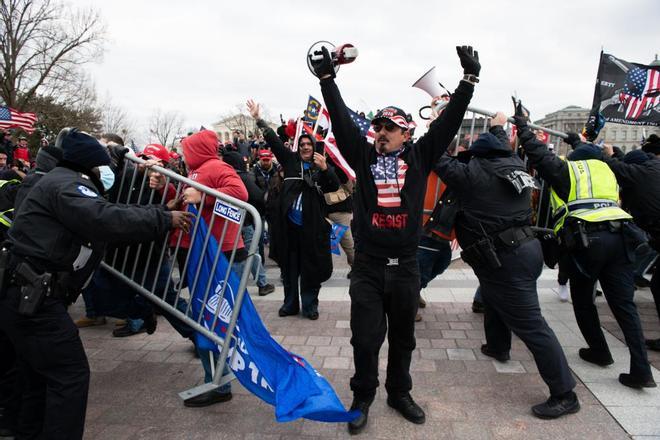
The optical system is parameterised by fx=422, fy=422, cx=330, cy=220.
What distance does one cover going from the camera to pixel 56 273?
232 cm

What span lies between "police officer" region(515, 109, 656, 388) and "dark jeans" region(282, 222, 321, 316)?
8.56 feet

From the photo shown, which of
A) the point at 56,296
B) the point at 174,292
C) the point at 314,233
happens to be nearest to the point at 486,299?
the point at 314,233

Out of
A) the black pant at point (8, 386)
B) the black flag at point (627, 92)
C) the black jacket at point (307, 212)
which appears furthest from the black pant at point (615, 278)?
the black pant at point (8, 386)

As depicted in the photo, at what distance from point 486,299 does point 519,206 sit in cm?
75

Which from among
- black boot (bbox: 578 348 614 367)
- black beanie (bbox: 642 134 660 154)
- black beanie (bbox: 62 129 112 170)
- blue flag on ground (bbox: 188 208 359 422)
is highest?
black beanie (bbox: 642 134 660 154)

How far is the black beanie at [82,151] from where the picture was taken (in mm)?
2451

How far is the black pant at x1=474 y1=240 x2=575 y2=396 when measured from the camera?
Result: 9.41 feet

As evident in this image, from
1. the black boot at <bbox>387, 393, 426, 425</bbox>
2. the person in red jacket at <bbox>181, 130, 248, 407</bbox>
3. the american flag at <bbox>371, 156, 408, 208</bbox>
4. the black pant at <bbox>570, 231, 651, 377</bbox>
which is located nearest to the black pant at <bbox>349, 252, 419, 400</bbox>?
the black boot at <bbox>387, 393, 426, 425</bbox>

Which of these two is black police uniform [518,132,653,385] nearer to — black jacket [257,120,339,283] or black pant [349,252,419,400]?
black pant [349,252,419,400]

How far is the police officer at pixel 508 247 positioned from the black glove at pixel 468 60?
27.2 inches

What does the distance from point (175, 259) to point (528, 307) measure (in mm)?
2585

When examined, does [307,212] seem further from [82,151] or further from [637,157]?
[637,157]

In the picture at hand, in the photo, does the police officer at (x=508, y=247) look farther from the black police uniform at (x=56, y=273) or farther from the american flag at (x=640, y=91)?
the american flag at (x=640, y=91)

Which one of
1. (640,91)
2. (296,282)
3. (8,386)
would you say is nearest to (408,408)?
(296,282)
